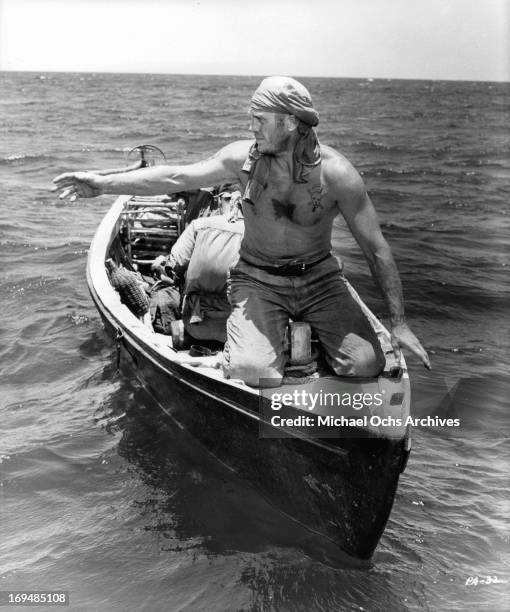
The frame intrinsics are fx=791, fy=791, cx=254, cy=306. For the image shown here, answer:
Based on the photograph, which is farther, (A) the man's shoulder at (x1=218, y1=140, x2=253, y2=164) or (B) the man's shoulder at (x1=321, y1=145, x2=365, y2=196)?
(A) the man's shoulder at (x1=218, y1=140, x2=253, y2=164)

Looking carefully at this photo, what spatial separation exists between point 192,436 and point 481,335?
446cm

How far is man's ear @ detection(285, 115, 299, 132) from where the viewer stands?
466cm

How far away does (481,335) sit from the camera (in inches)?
367

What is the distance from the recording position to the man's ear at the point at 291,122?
4.66 meters

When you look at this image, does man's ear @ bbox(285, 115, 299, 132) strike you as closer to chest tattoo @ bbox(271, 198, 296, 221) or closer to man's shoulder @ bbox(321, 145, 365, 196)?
man's shoulder @ bbox(321, 145, 365, 196)

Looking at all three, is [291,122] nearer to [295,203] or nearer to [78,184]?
[295,203]

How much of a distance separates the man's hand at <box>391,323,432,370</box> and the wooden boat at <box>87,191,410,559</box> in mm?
193

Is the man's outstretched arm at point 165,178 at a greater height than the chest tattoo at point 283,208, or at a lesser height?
greater

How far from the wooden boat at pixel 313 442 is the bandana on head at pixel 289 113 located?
3.79ft

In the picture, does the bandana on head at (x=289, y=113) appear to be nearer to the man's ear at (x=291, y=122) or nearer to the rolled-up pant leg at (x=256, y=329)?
the man's ear at (x=291, y=122)

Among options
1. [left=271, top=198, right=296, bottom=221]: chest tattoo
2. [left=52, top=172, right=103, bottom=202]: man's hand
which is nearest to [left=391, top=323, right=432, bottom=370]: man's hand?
[left=271, top=198, right=296, bottom=221]: chest tattoo

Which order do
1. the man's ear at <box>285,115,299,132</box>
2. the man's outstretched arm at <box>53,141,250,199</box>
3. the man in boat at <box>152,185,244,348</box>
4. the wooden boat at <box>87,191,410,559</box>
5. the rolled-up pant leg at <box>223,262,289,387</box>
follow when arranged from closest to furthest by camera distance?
the wooden boat at <box>87,191,410,559</box> < the man's ear at <box>285,115,299,132</box> < the man's outstretched arm at <box>53,141,250,199</box> < the rolled-up pant leg at <box>223,262,289,387</box> < the man in boat at <box>152,185,244,348</box>

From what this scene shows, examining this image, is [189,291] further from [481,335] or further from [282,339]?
[481,335]

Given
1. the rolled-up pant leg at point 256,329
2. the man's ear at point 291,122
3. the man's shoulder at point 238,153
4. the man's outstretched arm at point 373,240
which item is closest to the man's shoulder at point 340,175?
the man's outstretched arm at point 373,240
